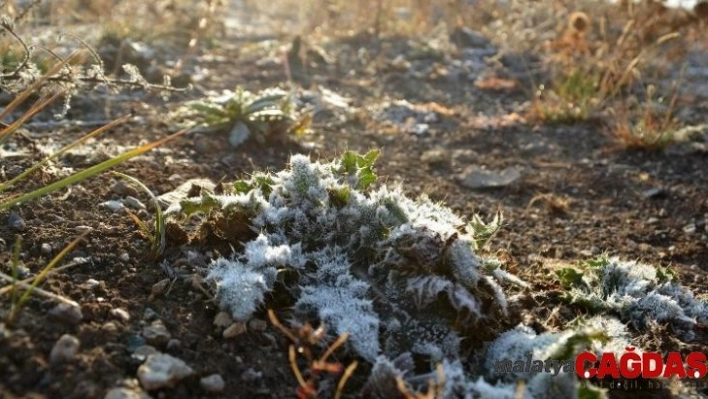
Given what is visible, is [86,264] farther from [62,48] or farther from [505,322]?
[62,48]

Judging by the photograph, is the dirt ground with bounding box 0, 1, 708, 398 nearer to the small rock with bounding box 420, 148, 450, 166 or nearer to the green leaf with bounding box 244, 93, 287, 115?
the small rock with bounding box 420, 148, 450, 166

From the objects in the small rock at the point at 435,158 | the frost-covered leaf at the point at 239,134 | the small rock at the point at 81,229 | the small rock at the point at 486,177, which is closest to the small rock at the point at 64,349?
the small rock at the point at 81,229

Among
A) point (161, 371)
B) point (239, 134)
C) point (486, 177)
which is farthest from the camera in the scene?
point (486, 177)

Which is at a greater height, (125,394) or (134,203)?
(125,394)

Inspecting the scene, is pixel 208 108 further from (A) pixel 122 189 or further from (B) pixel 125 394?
(B) pixel 125 394

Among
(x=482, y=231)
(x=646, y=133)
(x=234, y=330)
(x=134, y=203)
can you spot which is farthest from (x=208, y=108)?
(x=646, y=133)

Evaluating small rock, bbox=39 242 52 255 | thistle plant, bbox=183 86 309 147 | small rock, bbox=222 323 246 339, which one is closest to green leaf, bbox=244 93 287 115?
thistle plant, bbox=183 86 309 147
